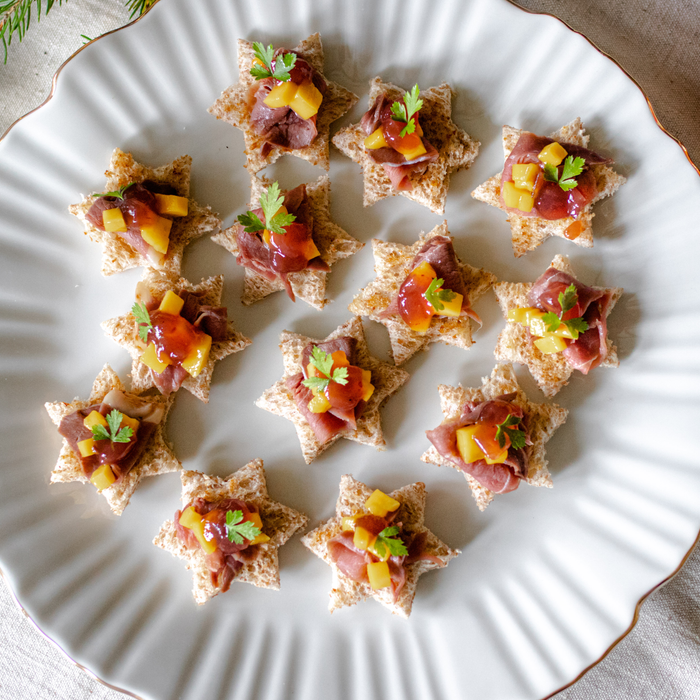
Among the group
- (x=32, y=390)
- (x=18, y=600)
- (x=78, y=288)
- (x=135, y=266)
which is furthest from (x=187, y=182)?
(x=18, y=600)

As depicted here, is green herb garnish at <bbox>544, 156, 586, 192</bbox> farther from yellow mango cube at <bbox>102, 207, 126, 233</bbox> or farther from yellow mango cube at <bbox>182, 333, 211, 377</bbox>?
yellow mango cube at <bbox>102, 207, 126, 233</bbox>

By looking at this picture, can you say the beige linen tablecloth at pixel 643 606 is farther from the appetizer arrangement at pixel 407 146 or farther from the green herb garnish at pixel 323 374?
the green herb garnish at pixel 323 374

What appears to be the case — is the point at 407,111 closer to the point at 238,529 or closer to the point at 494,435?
the point at 494,435

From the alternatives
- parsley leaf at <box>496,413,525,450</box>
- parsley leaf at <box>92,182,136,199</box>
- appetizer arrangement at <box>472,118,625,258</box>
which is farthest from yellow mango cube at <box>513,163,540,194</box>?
parsley leaf at <box>92,182,136,199</box>

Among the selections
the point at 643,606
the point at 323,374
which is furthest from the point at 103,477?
the point at 643,606

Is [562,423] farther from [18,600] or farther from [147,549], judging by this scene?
[18,600]

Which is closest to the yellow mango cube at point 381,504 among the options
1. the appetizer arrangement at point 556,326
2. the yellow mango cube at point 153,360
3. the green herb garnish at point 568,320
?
the appetizer arrangement at point 556,326
